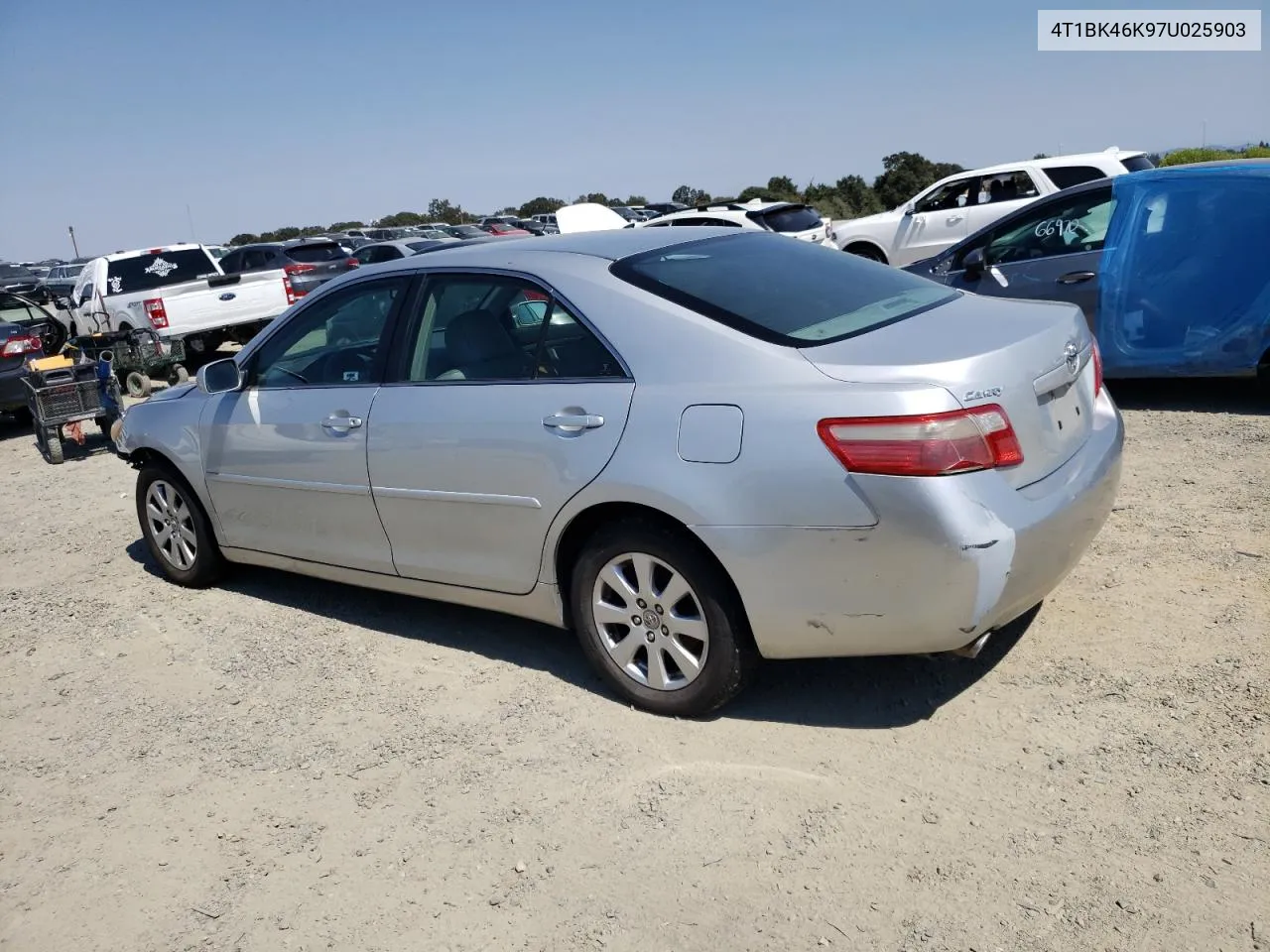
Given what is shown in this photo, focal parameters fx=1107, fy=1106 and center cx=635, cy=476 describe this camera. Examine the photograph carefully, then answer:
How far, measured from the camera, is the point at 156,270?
15461mm

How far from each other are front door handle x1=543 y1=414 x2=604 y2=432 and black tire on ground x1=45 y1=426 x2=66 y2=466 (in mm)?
7683

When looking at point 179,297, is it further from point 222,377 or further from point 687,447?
point 687,447

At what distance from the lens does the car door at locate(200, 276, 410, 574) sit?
462 cm

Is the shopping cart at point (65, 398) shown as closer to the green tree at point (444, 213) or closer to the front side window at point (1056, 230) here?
the front side window at point (1056, 230)

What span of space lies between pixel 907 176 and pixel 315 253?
23.1 m

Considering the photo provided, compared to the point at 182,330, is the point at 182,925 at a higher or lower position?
lower

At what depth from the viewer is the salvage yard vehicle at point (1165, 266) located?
6.99 m

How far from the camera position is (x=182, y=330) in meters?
13.5

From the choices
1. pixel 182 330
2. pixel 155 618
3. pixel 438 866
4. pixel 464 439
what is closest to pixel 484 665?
pixel 464 439

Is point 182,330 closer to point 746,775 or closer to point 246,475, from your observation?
point 246,475

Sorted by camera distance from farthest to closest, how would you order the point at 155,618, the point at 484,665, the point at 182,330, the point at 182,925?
the point at 182,330 → the point at 155,618 → the point at 484,665 → the point at 182,925

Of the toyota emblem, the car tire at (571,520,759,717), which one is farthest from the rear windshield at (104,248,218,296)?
the toyota emblem

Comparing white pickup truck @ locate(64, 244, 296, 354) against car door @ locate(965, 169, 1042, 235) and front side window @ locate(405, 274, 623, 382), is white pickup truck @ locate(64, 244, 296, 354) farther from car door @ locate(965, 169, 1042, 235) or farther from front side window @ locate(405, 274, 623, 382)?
front side window @ locate(405, 274, 623, 382)

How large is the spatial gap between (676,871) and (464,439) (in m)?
1.81
